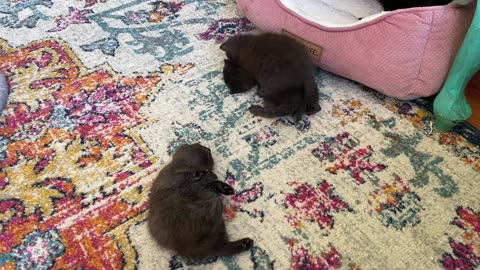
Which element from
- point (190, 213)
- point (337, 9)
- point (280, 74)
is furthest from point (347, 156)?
point (337, 9)

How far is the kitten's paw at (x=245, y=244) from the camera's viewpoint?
3.23 ft

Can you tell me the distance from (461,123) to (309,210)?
2.07 ft

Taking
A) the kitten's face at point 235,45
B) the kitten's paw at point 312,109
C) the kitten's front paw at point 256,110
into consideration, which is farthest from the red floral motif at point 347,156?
the kitten's face at point 235,45

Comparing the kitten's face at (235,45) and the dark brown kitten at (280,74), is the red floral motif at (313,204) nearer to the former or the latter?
the dark brown kitten at (280,74)

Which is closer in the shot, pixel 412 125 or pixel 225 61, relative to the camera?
pixel 412 125

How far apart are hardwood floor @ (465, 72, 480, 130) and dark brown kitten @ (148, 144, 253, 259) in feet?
2.83

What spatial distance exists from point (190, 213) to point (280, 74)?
545 millimetres

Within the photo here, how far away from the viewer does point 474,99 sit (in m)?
1.42

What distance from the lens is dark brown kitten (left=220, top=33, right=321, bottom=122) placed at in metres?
1.24

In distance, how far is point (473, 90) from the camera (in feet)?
4.78

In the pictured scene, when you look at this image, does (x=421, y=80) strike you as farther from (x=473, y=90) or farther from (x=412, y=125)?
(x=473, y=90)

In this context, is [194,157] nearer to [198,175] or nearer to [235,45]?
[198,175]

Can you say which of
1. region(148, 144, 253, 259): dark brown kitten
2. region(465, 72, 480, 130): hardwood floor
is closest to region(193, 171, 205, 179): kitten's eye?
region(148, 144, 253, 259): dark brown kitten

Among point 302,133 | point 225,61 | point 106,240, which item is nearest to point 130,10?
point 225,61
